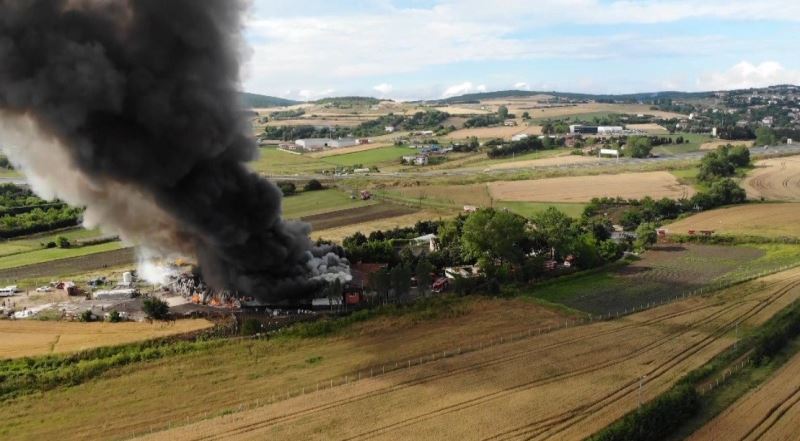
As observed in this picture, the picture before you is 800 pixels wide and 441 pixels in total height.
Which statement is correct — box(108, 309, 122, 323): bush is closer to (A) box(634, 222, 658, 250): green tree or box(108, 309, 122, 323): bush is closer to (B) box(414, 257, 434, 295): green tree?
(B) box(414, 257, 434, 295): green tree

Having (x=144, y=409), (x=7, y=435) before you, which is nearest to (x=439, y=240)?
(x=144, y=409)

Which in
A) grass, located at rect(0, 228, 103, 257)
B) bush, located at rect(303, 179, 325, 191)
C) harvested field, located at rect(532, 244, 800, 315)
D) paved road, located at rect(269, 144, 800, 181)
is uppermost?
bush, located at rect(303, 179, 325, 191)

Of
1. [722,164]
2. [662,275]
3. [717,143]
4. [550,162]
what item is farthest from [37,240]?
[717,143]

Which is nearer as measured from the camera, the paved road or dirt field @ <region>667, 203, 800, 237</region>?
dirt field @ <region>667, 203, 800, 237</region>

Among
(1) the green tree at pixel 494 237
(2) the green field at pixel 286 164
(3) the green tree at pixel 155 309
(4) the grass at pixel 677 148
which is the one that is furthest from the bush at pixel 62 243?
(4) the grass at pixel 677 148

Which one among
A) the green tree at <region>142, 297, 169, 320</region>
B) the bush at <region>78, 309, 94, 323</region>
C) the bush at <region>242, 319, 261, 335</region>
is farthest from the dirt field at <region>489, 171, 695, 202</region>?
the bush at <region>78, 309, 94, 323</region>

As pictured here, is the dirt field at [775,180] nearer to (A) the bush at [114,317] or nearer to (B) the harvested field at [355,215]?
(B) the harvested field at [355,215]
